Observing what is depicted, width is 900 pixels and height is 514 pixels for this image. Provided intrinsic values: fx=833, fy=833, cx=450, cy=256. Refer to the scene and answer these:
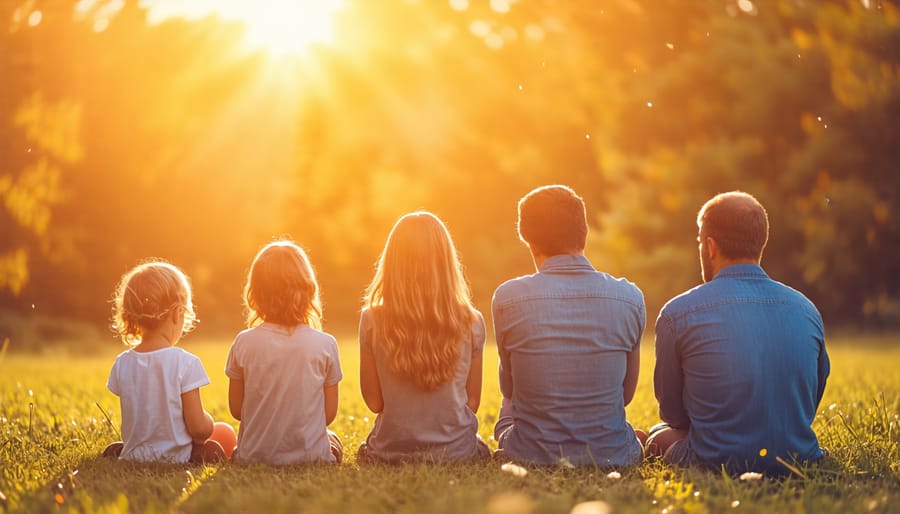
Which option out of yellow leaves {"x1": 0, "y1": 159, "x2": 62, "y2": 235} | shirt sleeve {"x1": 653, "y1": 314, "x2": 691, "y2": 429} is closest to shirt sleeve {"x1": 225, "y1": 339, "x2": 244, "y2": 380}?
shirt sleeve {"x1": 653, "y1": 314, "x2": 691, "y2": 429}

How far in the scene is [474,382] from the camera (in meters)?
4.49

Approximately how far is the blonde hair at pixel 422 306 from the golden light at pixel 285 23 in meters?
16.4

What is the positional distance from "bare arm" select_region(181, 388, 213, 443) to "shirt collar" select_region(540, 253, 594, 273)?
6.30 feet

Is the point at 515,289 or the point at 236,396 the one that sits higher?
the point at 515,289

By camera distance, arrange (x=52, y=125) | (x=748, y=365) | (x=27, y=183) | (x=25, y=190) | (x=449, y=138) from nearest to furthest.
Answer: (x=748, y=365) < (x=25, y=190) < (x=27, y=183) < (x=52, y=125) < (x=449, y=138)

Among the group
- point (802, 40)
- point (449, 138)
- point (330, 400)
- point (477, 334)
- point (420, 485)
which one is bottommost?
point (420, 485)

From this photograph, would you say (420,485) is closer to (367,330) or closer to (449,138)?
(367,330)

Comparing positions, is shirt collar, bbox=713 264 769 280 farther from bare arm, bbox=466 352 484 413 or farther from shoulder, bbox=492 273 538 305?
bare arm, bbox=466 352 484 413

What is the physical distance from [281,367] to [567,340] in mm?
1458

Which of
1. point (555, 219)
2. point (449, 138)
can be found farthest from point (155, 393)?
point (449, 138)

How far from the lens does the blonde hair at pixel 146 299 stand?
432 cm

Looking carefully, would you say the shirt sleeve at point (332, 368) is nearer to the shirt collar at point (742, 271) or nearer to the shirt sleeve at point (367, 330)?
the shirt sleeve at point (367, 330)

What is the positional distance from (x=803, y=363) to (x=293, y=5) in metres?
17.9

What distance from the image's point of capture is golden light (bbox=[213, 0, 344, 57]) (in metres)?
21.0
